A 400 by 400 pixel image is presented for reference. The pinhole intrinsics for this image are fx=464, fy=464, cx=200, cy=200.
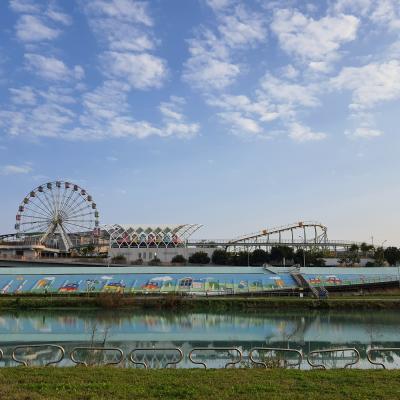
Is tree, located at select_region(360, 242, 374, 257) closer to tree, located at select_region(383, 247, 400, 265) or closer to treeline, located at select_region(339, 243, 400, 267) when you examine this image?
treeline, located at select_region(339, 243, 400, 267)

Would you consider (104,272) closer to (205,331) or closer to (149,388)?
(205,331)

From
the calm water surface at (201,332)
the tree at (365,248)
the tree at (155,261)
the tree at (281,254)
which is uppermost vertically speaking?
the tree at (365,248)

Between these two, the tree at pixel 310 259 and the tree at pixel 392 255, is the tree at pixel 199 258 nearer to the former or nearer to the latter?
the tree at pixel 310 259

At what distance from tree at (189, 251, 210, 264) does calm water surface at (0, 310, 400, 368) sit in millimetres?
43131

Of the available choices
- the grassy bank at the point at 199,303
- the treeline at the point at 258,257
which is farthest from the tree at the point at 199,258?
the grassy bank at the point at 199,303

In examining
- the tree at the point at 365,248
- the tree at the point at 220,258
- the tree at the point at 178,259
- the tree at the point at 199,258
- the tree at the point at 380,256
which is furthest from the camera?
the tree at the point at 365,248

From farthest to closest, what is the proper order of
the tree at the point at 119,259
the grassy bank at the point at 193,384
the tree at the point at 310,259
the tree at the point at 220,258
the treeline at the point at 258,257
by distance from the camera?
the tree at the point at 220,258 → the treeline at the point at 258,257 → the tree at the point at 310,259 → the tree at the point at 119,259 → the grassy bank at the point at 193,384

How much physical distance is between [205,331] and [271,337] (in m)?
3.84

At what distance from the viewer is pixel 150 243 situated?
86.0 m

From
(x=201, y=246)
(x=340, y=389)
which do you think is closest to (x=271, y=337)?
(x=340, y=389)

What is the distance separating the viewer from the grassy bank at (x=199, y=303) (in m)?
35.2

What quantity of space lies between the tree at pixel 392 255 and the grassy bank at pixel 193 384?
232 feet

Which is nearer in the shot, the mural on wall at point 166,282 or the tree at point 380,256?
the mural on wall at point 166,282

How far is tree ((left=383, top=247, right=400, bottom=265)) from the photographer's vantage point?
248 ft
